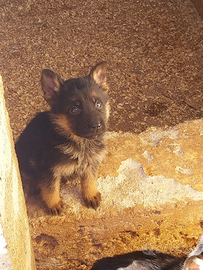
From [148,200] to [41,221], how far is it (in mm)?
494

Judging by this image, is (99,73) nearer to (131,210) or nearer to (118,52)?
(131,210)

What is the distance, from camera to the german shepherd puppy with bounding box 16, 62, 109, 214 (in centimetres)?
119

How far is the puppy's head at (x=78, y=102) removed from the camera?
1.16 meters

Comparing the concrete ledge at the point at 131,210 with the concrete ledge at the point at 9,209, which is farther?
the concrete ledge at the point at 131,210

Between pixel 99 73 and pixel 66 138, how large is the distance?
11.3 inches

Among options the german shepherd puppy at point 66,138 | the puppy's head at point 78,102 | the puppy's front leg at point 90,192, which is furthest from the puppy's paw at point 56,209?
the puppy's head at point 78,102

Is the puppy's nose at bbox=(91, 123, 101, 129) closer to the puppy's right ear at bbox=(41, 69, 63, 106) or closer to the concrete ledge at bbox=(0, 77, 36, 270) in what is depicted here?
the puppy's right ear at bbox=(41, 69, 63, 106)

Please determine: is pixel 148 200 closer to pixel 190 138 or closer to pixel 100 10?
pixel 190 138

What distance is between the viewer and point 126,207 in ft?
4.80

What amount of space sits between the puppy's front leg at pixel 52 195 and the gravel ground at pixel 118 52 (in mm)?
428

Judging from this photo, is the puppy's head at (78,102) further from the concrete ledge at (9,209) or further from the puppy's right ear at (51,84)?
the concrete ledge at (9,209)

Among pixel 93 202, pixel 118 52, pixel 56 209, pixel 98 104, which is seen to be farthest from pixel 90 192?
pixel 118 52

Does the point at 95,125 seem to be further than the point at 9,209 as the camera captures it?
Yes

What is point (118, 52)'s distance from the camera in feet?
7.43
